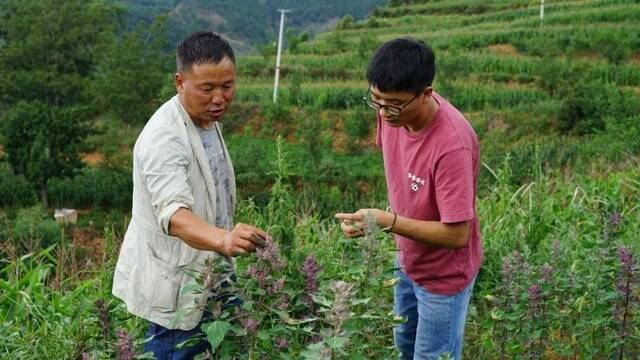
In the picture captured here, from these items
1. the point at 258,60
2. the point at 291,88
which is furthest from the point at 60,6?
the point at 291,88

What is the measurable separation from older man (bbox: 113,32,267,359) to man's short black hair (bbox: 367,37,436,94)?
1.51 ft

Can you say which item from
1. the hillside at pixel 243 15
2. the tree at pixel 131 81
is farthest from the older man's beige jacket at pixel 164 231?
the hillside at pixel 243 15

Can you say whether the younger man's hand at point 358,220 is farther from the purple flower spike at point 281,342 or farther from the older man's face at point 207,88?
the older man's face at point 207,88

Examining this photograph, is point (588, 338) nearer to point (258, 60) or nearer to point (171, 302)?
point (171, 302)

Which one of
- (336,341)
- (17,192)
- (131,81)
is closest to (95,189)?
(17,192)

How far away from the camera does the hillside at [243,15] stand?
57300 mm

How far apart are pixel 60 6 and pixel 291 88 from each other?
38.1 ft

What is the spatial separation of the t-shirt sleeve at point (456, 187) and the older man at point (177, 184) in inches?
27.5

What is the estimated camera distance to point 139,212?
2.45m

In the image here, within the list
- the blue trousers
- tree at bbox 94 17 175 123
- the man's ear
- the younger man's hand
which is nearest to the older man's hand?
the younger man's hand

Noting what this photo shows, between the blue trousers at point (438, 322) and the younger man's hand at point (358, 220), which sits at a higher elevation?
the younger man's hand at point (358, 220)

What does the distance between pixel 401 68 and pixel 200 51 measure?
0.62 m

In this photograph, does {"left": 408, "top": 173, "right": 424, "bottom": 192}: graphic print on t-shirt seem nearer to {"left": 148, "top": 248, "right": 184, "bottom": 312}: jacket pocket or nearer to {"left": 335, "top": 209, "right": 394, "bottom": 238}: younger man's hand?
{"left": 335, "top": 209, "right": 394, "bottom": 238}: younger man's hand

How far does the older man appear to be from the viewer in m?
2.32
